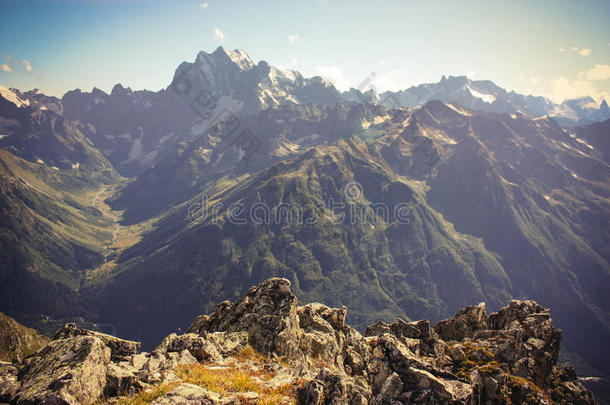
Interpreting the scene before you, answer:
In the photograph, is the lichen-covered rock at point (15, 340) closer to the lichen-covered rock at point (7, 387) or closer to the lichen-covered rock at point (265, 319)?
the lichen-covered rock at point (265, 319)

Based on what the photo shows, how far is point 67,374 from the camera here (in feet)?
70.3

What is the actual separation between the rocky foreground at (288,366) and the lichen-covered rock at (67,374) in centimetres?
8

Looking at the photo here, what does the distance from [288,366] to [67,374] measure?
18414 millimetres

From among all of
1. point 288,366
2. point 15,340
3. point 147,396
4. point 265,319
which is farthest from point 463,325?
point 15,340

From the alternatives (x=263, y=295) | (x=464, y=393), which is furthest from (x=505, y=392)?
(x=263, y=295)

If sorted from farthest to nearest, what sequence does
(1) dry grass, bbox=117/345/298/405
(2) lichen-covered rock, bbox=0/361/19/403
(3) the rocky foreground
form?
1. (3) the rocky foreground
2. (2) lichen-covered rock, bbox=0/361/19/403
3. (1) dry grass, bbox=117/345/298/405

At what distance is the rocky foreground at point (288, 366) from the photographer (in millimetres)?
21828

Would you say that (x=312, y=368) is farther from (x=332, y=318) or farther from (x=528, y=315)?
(x=528, y=315)

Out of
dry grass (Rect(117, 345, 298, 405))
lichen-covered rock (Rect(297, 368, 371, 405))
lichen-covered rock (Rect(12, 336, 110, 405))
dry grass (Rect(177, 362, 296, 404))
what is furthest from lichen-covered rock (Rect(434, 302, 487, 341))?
lichen-covered rock (Rect(12, 336, 110, 405))

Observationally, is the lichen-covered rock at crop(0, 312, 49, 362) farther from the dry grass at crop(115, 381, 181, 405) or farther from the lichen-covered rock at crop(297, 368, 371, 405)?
the lichen-covered rock at crop(297, 368, 371, 405)

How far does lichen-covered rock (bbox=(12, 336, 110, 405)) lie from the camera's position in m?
19.9

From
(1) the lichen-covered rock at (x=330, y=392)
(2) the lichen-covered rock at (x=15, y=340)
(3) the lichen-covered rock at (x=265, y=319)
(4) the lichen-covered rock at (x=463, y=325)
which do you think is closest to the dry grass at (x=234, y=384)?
(1) the lichen-covered rock at (x=330, y=392)

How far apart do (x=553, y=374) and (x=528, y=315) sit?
34.8 ft

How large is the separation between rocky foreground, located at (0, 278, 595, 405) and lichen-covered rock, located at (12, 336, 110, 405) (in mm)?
80
